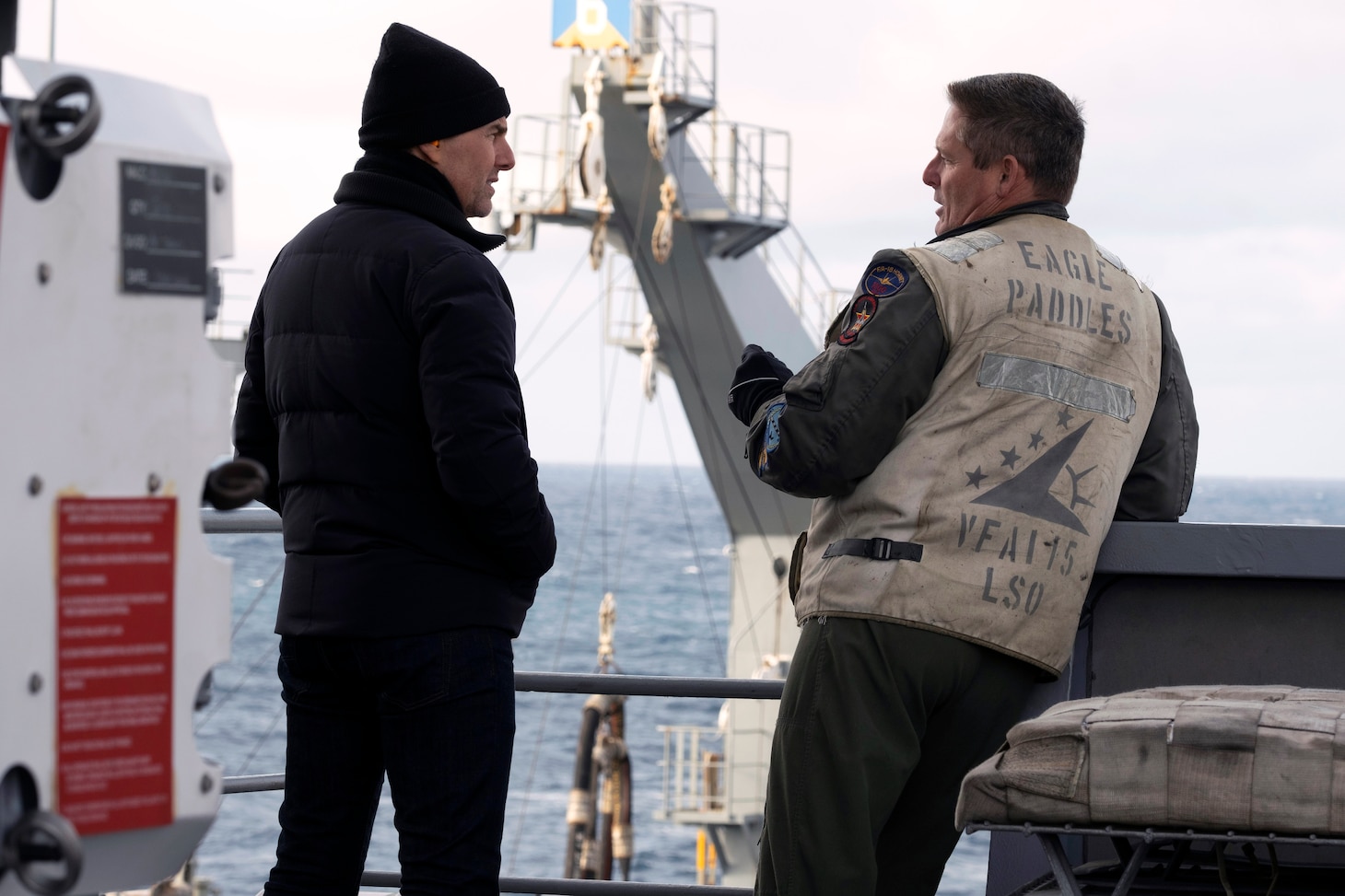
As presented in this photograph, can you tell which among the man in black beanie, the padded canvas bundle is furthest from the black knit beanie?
the padded canvas bundle

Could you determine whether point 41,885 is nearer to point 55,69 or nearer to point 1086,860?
point 55,69

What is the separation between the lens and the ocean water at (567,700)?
2834 cm

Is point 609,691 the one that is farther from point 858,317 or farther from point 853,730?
point 858,317

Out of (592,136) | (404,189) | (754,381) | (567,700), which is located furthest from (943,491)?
(567,700)

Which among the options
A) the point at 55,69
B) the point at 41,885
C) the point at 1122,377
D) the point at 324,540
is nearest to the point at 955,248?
the point at 1122,377

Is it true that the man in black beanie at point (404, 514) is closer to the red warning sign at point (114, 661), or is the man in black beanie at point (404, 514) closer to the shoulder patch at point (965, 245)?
the shoulder patch at point (965, 245)

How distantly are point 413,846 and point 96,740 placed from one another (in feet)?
3.22

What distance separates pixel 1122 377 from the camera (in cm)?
240

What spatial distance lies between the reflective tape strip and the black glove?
0.33 metres

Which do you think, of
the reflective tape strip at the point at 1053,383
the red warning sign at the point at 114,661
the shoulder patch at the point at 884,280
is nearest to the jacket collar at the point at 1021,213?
the shoulder patch at the point at 884,280

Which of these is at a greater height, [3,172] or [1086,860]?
[3,172]

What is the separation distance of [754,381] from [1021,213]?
49cm

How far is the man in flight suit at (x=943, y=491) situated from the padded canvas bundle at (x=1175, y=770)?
9.9 inches

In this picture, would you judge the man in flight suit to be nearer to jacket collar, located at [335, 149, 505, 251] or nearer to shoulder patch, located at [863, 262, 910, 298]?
shoulder patch, located at [863, 262, 910, 298]
